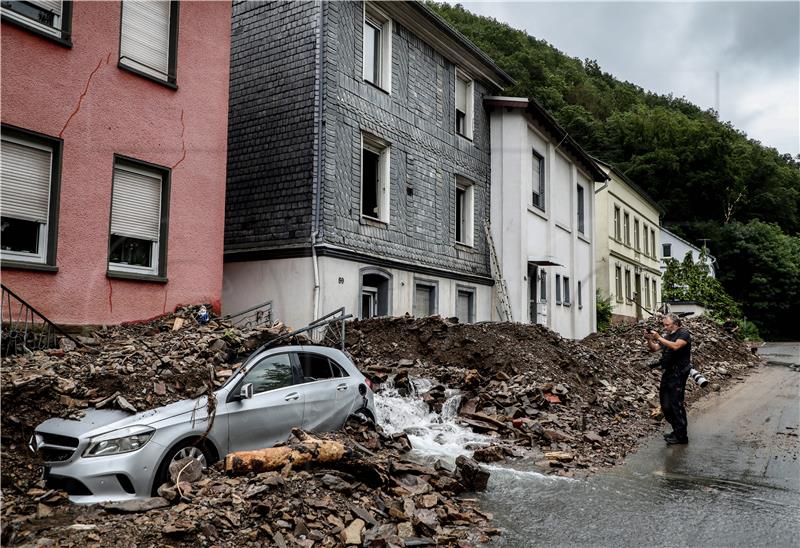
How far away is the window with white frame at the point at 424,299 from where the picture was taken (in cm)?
1861

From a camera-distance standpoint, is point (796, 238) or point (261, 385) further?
point (796, 238)

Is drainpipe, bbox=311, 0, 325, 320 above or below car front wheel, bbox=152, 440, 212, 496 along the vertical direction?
above

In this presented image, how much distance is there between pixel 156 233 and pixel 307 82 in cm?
620

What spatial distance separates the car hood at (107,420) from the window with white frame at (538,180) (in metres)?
19.4

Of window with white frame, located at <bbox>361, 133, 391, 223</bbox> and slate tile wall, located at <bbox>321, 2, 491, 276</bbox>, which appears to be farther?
window with white frame, located at <bbox>361, 133, 391, 223</bbox>

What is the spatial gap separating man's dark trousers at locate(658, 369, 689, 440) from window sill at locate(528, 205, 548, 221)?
12.9 m

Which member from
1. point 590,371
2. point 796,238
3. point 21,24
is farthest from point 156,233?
point 796,238

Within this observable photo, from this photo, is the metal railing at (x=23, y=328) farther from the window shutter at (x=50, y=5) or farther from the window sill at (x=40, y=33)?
the window shutter at (x=50, y=5)

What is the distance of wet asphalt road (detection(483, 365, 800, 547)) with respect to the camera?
6.11 meters

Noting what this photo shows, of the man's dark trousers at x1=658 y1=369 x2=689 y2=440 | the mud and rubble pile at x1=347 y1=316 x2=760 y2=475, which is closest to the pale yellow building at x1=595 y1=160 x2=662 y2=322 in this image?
the mud and rubble pile at x1=347 y1=316 x2=760 y2=475

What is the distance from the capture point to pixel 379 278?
1706cm

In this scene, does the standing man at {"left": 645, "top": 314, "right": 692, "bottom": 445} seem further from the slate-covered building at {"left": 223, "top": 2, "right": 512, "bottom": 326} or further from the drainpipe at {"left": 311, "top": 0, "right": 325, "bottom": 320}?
the slate-covered building at {"left": 223, "top": 2, "right": 512, "bottom": 326}

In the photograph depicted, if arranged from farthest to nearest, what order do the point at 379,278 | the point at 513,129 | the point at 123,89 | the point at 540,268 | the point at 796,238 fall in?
the point at 796,238
the point at 540,268
the point at 513,129
the point at 379,278
the point at 123,89

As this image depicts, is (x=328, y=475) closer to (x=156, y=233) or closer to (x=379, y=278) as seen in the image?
(x=156, y=233)
